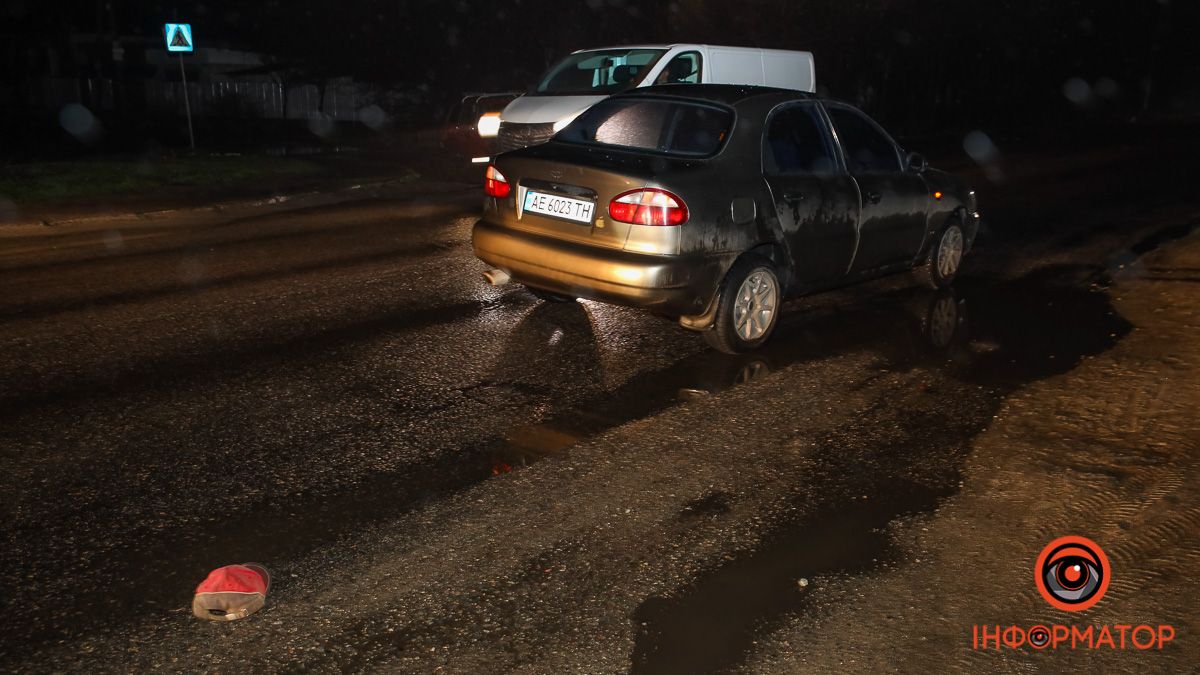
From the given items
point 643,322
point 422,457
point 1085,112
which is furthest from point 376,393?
point 1085,112

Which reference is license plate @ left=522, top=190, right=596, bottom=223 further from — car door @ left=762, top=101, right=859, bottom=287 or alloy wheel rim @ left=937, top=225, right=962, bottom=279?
alloy wheel rim @ left=937, top=225, right=962, bottom=279

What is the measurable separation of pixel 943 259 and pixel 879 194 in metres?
1.54

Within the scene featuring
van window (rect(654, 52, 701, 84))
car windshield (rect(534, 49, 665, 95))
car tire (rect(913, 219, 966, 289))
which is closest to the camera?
car tire (rect(913, 219, 966, 289))

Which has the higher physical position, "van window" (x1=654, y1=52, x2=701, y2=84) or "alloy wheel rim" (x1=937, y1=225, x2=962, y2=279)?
"van window" (x1=654, y1=52, x2=701, y2=84)

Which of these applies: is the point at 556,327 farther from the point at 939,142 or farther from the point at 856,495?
the point at 939,142

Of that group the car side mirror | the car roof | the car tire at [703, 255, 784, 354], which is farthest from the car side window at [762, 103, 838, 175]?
the car side mirror

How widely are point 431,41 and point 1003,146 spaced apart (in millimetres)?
19964

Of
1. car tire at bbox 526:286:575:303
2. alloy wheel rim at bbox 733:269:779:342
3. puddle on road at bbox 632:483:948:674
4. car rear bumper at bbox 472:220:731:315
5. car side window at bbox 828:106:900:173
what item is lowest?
puddle on road at bbox 632:483:948:674

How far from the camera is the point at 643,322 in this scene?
7527mm

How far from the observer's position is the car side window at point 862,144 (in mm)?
7391

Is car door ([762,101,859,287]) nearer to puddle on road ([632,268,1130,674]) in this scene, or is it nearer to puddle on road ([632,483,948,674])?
puddle on road ([632,268,1130,674])

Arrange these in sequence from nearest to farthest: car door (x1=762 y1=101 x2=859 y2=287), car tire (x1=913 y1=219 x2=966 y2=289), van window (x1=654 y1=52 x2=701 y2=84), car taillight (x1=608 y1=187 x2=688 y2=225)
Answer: car taillight (x1=608 y1=187 x2=688 y2=225), car door (x1=762 y1=101 x2=859 y2=287), car tire (x1=913 y1=219 x2=966 y2=289), van window (x1=654 y1=52 x2=701 y2=84)

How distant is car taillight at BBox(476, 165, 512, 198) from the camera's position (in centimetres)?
682

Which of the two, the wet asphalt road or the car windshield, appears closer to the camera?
the wet asphalt road
